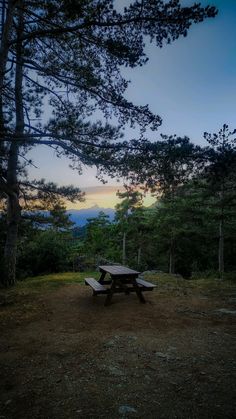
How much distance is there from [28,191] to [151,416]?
10850 mm

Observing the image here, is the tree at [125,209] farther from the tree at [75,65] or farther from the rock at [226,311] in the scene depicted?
the rock at [226,311]

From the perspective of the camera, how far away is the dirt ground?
3135 millimetres

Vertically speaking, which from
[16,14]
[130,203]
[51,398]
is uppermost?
[16,14]

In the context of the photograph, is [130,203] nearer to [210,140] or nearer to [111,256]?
[111,256]

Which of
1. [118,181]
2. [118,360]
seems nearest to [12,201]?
[118,181]

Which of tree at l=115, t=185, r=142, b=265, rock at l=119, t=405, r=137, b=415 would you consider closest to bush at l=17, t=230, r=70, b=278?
rock at l=119, t=405, r=137, b=415

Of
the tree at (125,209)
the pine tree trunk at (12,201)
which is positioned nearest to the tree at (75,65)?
the pine tree trunk at (12,201)

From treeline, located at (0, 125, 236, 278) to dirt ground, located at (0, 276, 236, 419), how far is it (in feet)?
10.5

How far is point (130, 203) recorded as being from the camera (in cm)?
3447

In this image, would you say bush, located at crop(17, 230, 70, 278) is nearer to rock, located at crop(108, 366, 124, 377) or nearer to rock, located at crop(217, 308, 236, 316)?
rock, located at crop(217, 308, 236, 316)

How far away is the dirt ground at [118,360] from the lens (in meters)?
3.13

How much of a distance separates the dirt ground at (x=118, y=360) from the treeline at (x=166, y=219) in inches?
126

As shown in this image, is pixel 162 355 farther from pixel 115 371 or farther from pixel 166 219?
pixel 166 219

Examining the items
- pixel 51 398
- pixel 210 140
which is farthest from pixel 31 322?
pixel 210 140
